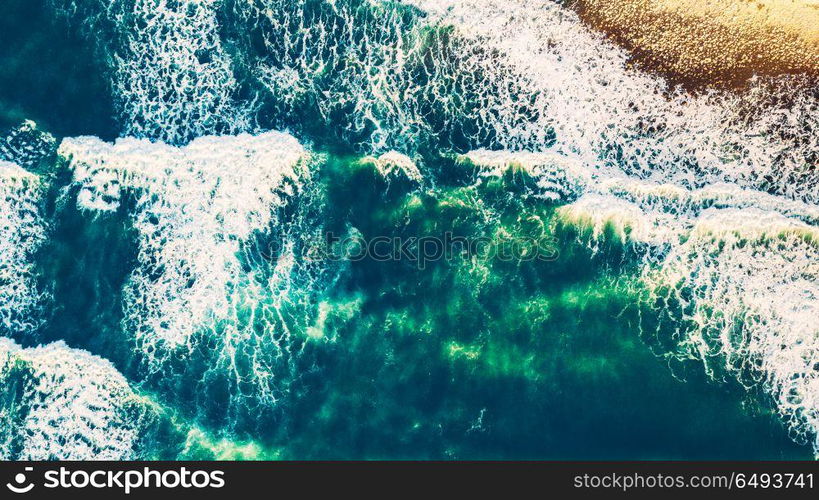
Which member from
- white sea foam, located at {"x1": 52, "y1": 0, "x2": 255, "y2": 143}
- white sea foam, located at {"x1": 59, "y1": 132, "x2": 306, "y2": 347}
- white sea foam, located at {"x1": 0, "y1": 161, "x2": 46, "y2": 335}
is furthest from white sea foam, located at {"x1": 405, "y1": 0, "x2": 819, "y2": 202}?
white sea foam, located at {"x1": 0, "y1": 161, "x2": 46, "y2": 335}

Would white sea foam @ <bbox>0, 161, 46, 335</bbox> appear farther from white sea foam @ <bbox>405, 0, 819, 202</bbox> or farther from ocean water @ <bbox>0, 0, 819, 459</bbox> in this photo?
white sea foam @ <bbox>405, 0, 819, 202</bbox>

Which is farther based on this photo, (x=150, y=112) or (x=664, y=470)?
(x=150, y=112)

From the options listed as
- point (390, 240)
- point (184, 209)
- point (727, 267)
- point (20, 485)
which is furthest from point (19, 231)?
point (727, 267)

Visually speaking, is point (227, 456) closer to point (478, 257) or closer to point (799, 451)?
point (478, 257)

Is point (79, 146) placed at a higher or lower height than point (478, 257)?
higher

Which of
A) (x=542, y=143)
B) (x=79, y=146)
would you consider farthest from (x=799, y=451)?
(x=79, y=146)

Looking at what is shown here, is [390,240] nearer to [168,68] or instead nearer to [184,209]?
[184,209]
